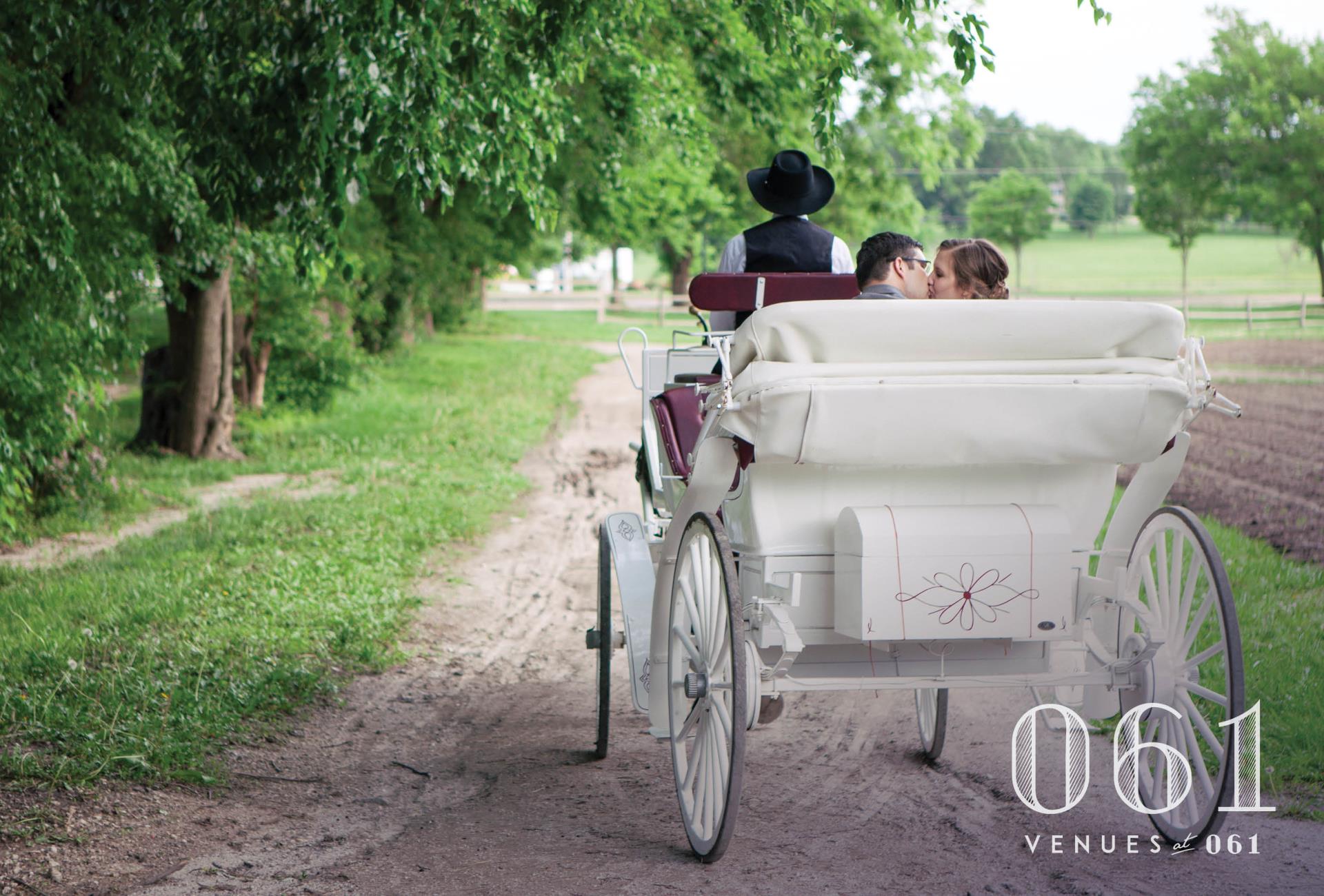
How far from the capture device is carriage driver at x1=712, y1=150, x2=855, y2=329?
596cm

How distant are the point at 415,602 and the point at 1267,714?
4.86 meters

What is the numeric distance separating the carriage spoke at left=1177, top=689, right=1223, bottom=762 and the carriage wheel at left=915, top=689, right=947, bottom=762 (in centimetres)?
106

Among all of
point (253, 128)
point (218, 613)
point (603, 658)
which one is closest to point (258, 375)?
point (218, 613)

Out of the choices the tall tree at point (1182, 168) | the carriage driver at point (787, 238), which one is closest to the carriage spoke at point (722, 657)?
the carriage driver at point (787, 238)

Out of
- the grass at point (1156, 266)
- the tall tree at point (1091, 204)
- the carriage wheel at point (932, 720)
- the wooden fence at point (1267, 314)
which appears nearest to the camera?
the carriage wheel at point (932, 720)

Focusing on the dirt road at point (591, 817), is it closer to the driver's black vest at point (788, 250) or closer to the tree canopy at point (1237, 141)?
the driver's black vest at point (788, 250)

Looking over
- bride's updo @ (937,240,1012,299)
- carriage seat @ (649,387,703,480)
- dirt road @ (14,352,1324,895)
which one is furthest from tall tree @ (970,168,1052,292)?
bride's updo @ (937,240,1012,299)

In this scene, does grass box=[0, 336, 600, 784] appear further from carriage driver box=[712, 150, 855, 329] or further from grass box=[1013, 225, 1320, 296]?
grass box=[1013, 225, 1320, 296]

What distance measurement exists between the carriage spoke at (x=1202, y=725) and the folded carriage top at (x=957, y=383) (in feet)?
2.67

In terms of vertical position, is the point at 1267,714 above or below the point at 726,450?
below

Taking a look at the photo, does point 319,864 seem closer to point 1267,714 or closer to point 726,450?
point 726,450

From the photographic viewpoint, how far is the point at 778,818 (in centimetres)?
455

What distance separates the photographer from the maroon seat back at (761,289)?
16.8 ft

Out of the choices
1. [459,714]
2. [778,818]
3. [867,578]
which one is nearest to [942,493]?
[867,578]
